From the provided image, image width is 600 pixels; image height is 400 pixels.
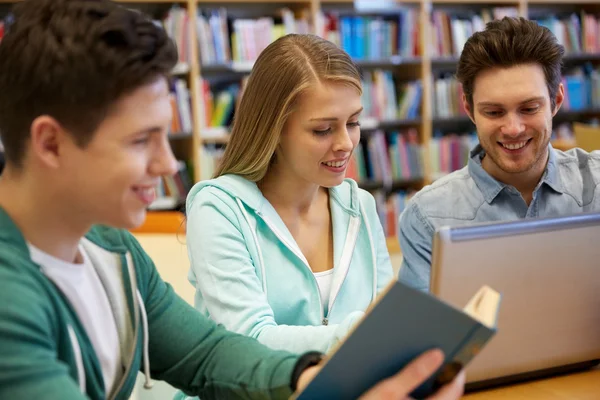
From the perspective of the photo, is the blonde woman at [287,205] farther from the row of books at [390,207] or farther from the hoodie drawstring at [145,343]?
the row of books at [390,207]

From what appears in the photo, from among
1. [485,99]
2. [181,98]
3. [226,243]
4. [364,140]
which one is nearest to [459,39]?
[364,140]

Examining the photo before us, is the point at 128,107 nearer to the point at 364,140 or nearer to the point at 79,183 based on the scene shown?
the point at 79,183

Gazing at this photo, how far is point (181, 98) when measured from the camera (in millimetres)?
4680

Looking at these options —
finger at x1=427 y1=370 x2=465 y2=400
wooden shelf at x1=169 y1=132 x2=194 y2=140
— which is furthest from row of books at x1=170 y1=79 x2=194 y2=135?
finger at x1=427 y1=370 x2=465 y2=400

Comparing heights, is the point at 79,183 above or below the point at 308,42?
below

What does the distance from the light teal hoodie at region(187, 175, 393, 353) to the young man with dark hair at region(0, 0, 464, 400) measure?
0.44 metres

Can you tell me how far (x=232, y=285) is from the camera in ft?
5.12

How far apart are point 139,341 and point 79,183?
308 millimetres

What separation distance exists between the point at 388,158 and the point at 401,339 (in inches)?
174

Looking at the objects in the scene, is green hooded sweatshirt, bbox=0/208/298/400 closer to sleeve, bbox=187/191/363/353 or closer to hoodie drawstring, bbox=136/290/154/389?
hoodie drawstring, bbox=136/290/154/389

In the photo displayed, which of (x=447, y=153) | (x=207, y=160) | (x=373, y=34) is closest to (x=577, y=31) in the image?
(x=447, y=153)

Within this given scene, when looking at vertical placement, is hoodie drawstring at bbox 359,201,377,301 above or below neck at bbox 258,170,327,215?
below

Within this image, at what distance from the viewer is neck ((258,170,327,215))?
1.80m

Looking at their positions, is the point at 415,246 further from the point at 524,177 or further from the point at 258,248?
the point at 258,248
